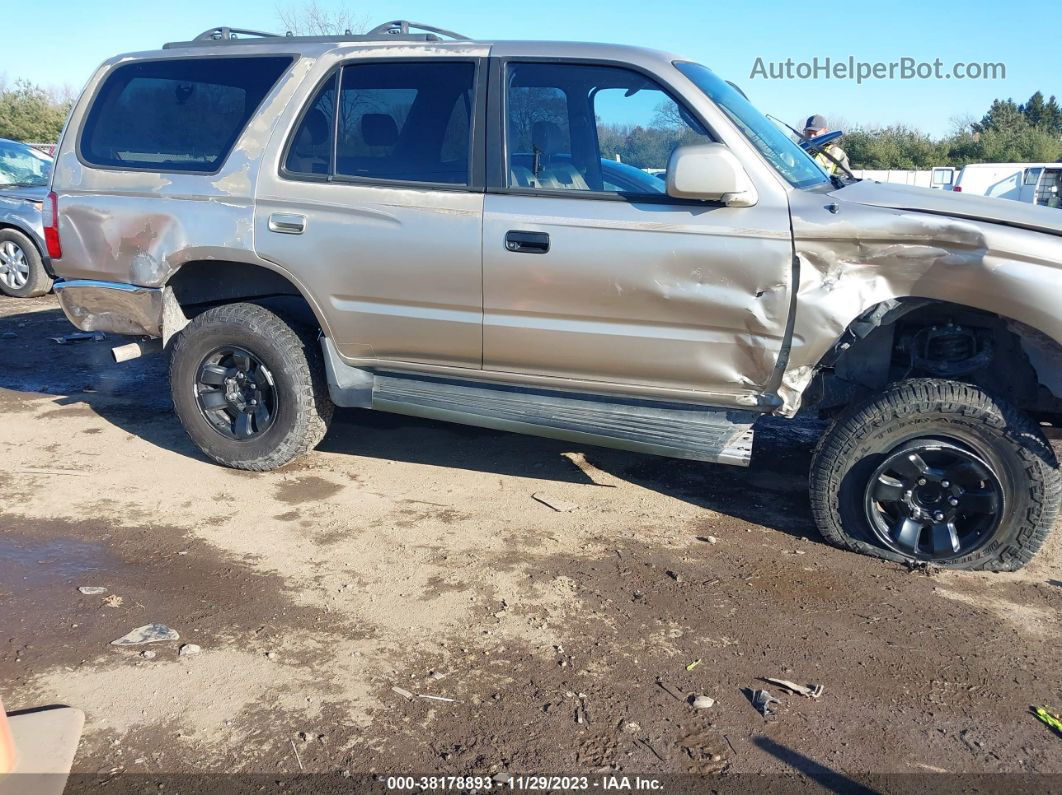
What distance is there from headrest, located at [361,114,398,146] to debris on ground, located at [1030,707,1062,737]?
346 centimetres

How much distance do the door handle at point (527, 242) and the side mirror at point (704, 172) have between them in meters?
0.60

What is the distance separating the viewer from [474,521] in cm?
404

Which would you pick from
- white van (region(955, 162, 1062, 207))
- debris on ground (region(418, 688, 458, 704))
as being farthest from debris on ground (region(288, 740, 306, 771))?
white van (region(955, 162, 1062, 207))

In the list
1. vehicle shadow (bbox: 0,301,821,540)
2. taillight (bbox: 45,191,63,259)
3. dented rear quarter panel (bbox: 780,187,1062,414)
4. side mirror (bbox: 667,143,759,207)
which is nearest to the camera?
dented rear quarter panel (bbox: 780,187,1062,414)

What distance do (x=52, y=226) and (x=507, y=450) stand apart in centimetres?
279

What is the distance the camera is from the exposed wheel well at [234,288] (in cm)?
447

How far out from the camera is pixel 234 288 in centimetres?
459

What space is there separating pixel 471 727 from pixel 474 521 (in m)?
1.55

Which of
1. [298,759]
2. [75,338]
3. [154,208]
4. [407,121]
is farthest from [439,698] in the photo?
[75,338]

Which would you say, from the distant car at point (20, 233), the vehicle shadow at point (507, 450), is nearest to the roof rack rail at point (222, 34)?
the vehicle shadow at point (507, 450)

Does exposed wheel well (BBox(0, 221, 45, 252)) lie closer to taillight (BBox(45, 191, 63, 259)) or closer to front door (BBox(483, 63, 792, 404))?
taillight (BBox(45, 191, 63, 259))

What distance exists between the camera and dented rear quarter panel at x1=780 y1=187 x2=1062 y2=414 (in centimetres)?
317

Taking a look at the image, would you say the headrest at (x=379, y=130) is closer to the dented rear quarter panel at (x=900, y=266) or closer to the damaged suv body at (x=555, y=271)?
the damaged suv body at (x=555, y=271)

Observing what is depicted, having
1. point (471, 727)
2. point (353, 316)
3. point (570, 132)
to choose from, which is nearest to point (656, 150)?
point (570, 132)
